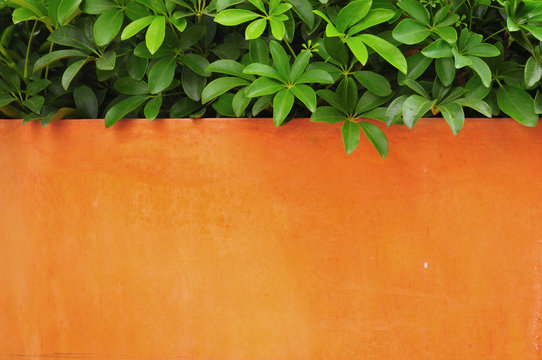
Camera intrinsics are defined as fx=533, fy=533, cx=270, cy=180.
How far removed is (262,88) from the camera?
0.87 m

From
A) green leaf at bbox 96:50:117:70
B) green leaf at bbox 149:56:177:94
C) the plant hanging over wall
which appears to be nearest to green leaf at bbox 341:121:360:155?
the plant hanging over wall

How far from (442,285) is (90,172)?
2.20 ft

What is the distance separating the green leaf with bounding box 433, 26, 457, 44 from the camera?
85 centimetres

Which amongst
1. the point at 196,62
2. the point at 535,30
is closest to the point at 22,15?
the point at 196,62

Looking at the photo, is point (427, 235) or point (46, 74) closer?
point (427, 235)

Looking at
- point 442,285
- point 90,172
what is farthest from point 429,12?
point 90,172

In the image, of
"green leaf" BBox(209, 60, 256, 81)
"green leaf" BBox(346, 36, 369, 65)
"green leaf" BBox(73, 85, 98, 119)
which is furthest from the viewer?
"green leaf" BBox(73, 85, 98, 119)

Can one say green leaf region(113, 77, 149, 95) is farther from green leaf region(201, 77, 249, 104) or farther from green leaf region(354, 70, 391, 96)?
green leaf region(354, 70, 391, 96)

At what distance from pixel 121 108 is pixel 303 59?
35 centimetres

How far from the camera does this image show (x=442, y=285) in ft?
3.02

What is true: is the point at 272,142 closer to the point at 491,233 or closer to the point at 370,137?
the point at 370,137

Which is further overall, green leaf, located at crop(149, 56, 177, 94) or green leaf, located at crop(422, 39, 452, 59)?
green leaf, located at crop(149, 56, 177, 94)

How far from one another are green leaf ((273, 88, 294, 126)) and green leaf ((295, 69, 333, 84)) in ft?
0.10

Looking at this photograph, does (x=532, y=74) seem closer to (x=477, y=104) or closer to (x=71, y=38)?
(x=477, y=104)
